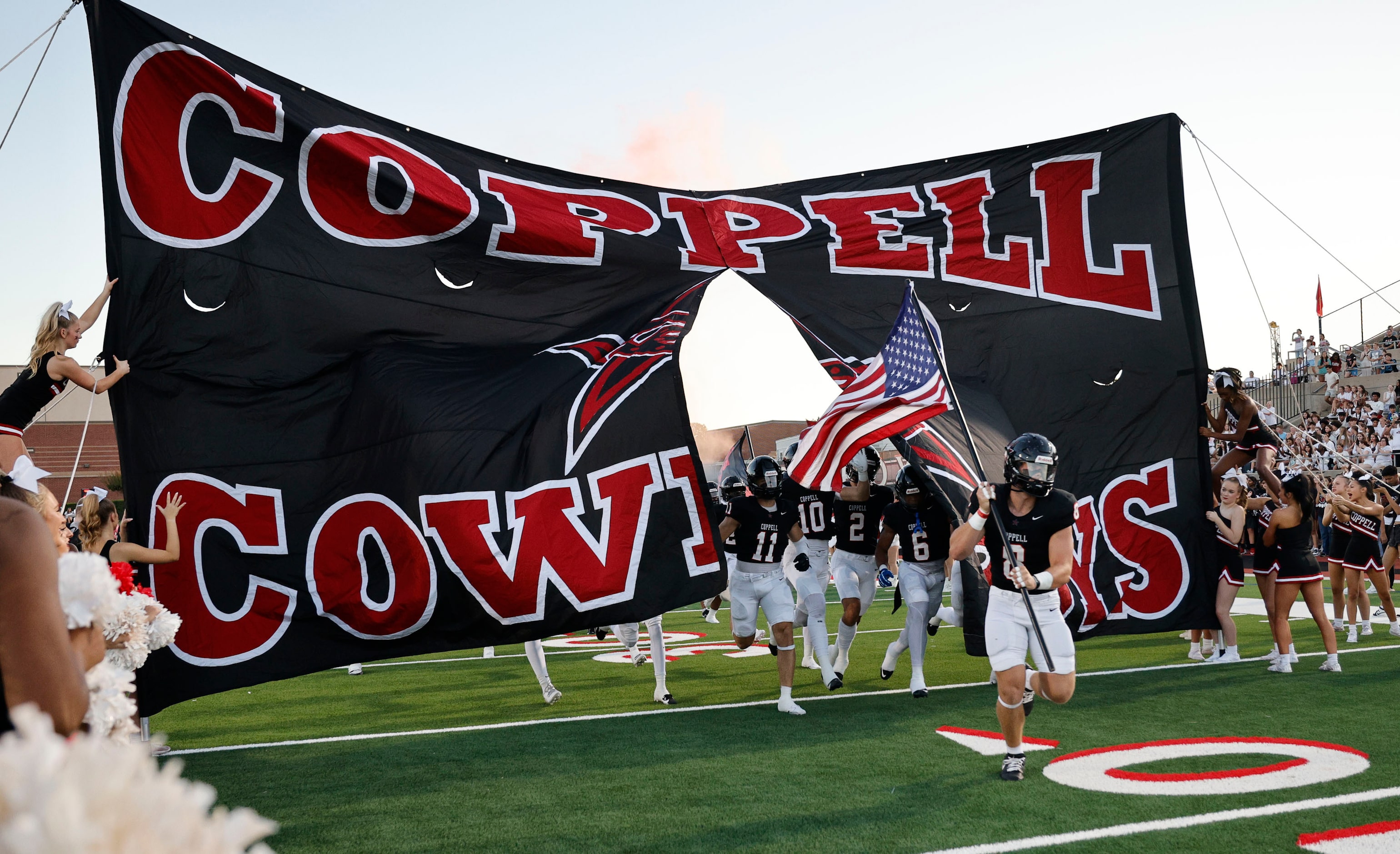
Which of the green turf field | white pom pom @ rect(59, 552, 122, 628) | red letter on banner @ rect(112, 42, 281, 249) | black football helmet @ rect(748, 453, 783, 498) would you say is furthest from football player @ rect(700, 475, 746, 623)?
white pom pom @ rect(59, 552, 122, 628)

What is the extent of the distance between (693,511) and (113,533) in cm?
384

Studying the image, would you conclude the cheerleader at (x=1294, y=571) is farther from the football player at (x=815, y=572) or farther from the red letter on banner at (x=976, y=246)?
the football player at (x=815, y=572)

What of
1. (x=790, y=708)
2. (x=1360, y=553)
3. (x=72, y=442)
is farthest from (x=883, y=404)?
(x=72, y=442)

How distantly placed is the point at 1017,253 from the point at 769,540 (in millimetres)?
3170

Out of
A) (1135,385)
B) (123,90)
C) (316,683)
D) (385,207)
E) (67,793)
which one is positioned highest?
(123,90)

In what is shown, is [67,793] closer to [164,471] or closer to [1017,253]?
[164,471]

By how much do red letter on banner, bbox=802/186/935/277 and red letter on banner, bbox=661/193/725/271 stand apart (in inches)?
38.5

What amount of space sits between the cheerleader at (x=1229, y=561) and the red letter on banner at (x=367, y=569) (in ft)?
23.7

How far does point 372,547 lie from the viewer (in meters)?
5.87

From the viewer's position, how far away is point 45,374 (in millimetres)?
5773

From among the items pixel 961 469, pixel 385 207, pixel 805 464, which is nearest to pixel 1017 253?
pixel 961 469

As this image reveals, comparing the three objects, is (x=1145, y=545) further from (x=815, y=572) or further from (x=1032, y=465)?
(x=815, y=572)

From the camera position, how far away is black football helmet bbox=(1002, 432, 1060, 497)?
6188 mm

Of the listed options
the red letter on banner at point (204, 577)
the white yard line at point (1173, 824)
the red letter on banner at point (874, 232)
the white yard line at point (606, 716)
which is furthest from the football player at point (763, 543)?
the red letter on banner at point (204, 577)
